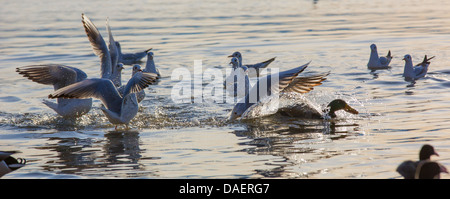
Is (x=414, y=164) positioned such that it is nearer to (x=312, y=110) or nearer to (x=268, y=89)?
(x=268, y=89)

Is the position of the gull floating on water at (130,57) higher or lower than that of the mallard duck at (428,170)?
higher

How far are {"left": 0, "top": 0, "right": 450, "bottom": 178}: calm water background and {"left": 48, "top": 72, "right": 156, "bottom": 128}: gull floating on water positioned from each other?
0.32m

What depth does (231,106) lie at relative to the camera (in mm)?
13148

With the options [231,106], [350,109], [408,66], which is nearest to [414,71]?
[408,66]

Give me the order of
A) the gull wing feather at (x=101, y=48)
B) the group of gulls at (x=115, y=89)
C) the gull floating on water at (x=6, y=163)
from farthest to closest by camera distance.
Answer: the gull wing feather at (x=101, y=48) < the group of gulls at (x=115, y=89) < the gull floating on water at (x=6, y=163)

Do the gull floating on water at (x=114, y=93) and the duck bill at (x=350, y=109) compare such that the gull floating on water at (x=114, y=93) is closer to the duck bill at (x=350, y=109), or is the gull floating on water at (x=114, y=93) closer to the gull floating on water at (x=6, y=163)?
the gull floating on water at (x=6, y=163)

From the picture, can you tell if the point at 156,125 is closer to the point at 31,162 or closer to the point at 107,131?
the point at 107,131

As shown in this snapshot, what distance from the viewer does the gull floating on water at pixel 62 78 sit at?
→ 11.8m

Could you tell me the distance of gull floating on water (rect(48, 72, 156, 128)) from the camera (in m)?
10.5

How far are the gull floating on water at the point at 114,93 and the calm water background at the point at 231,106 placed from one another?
32cm

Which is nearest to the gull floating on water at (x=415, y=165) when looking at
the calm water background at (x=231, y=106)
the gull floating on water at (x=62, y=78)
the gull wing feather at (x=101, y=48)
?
the calm water background at (x=231, y=106)

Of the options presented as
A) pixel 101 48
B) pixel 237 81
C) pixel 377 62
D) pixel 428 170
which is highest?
pixel 101 48

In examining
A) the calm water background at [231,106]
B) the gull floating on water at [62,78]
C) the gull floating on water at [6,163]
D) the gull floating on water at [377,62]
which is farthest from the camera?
the gull floating on water at [377,62]

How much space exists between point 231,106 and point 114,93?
2946 mm
